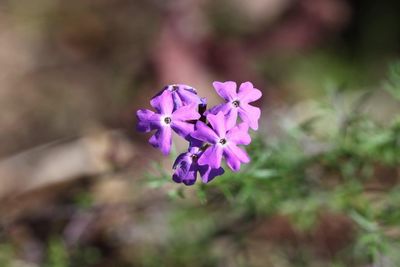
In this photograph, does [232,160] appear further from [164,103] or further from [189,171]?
[164,103]

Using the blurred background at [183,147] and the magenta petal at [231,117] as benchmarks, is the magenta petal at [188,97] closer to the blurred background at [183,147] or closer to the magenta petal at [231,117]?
the magenta petal at [231,117]

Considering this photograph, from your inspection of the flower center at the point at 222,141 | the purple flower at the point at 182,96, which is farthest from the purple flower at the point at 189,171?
the purple flower at the point at 182,96

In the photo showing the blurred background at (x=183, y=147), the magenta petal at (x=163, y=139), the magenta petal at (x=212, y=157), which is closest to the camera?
the magenta petal at (x=212, y=157)

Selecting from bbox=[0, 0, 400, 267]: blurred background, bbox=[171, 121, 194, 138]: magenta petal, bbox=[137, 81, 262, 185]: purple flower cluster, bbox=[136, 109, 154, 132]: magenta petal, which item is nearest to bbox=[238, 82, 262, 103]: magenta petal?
bbox=[137, 81, 262, 185]: purple flower cluster

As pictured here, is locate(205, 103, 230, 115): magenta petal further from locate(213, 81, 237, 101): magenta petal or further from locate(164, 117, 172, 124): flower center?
locate(164, 117, 172, 124): flower center

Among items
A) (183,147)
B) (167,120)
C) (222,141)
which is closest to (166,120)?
(167,120)

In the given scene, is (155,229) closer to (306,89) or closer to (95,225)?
(95,225)

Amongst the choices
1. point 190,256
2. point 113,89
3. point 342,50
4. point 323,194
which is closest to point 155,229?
point 190,256
